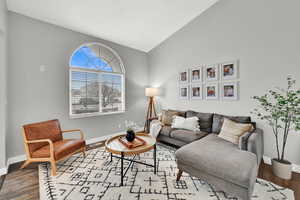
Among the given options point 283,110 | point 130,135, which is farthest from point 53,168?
point 283,110

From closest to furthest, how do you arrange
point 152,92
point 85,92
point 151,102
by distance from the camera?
point 85,92
point 152,92
point 151,102

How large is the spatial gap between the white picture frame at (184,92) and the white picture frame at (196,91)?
0.36ft

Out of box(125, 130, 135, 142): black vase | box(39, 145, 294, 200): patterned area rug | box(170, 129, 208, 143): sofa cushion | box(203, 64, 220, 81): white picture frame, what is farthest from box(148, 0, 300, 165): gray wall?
box(125, 130, 135, 142): black vase

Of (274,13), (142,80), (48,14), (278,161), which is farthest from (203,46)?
(48,14)

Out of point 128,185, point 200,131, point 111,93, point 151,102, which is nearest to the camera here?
point 128,185

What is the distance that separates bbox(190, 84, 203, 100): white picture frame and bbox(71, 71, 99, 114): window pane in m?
2.61

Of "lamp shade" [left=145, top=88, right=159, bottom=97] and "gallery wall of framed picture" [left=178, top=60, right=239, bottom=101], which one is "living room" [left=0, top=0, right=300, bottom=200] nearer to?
"gallery wall of framed picture" [left=178, top=60, right=239, bottom=101]

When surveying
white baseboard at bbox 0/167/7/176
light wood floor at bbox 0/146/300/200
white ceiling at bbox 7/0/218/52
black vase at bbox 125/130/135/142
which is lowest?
light wood floor at bbox 0/146/300/200

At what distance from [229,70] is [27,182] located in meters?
4.11

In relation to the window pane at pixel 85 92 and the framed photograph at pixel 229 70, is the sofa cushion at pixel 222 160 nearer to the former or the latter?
the framed photograph at pixel 229 70

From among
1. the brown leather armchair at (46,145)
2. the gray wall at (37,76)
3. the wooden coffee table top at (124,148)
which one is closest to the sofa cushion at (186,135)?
the wooden coffee table top at (124,148)

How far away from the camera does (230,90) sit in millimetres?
2988

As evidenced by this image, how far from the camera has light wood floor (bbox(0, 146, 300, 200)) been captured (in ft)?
5.67

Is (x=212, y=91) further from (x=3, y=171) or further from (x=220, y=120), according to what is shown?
(x=3, y=171)
